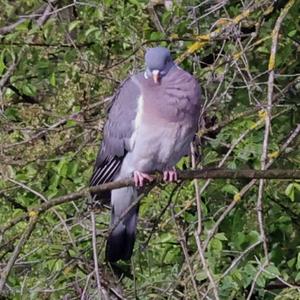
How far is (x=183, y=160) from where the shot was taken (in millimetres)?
4145

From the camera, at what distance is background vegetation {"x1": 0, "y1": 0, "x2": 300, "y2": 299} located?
3.75 m

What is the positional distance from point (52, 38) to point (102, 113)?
46 centimetres

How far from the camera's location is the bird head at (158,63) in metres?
3.48

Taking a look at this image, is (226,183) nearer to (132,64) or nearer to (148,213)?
(148,213)

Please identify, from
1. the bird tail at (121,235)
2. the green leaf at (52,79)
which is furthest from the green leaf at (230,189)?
the green leaf at (52,79)

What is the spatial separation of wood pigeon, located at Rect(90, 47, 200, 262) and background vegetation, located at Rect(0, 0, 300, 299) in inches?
6.4

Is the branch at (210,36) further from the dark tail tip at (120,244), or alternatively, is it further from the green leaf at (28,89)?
the green leaf at (28,89)

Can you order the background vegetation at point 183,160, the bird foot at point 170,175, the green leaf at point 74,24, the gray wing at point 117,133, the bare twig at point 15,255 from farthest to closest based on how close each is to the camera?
the green leaf at point 74,24 → the background vegetation at point 183,160 → the gray wing at point 117,133 → the bird foot at point 170,175 → the bare twig at point 15,255

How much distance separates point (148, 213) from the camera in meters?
4.14

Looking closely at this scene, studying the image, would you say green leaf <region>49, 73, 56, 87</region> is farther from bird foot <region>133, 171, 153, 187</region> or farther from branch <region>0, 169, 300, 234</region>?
branch <region>0, 169, 300, 234</region>

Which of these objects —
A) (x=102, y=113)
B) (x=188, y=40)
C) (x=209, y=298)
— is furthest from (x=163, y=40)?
(x=209, y=298)

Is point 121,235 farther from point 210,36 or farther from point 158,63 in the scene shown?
point 210,36

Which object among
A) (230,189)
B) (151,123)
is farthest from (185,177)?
(230,189)

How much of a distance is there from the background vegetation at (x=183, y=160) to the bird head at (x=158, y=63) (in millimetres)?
215
